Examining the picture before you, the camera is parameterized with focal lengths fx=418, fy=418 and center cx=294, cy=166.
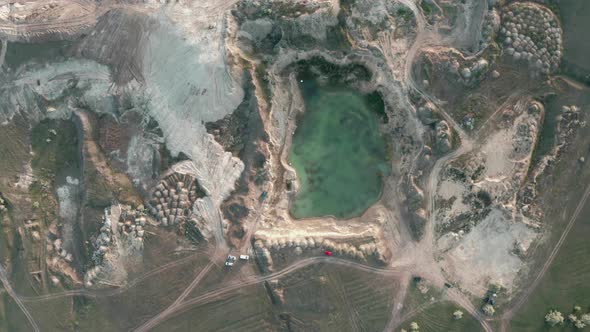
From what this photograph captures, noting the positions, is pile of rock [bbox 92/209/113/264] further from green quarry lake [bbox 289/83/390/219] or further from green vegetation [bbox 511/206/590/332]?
green vegetation [bbox 511/206/590/332]

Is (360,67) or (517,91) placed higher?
(360,67)

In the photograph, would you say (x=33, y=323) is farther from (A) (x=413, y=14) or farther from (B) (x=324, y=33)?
(A) (x=413, y=14)

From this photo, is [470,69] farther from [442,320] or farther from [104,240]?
[104,240]

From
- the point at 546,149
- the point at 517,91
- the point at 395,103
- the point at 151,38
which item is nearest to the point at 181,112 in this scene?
the point at 151,38

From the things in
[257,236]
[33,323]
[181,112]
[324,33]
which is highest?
[324,33]

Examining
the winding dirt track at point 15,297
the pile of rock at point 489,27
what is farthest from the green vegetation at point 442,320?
the winding dirt track at point 15,297

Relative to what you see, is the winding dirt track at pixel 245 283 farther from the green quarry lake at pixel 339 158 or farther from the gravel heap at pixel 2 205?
the gravel heap at pixel 2 205

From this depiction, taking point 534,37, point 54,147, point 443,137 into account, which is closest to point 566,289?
point 443,137
